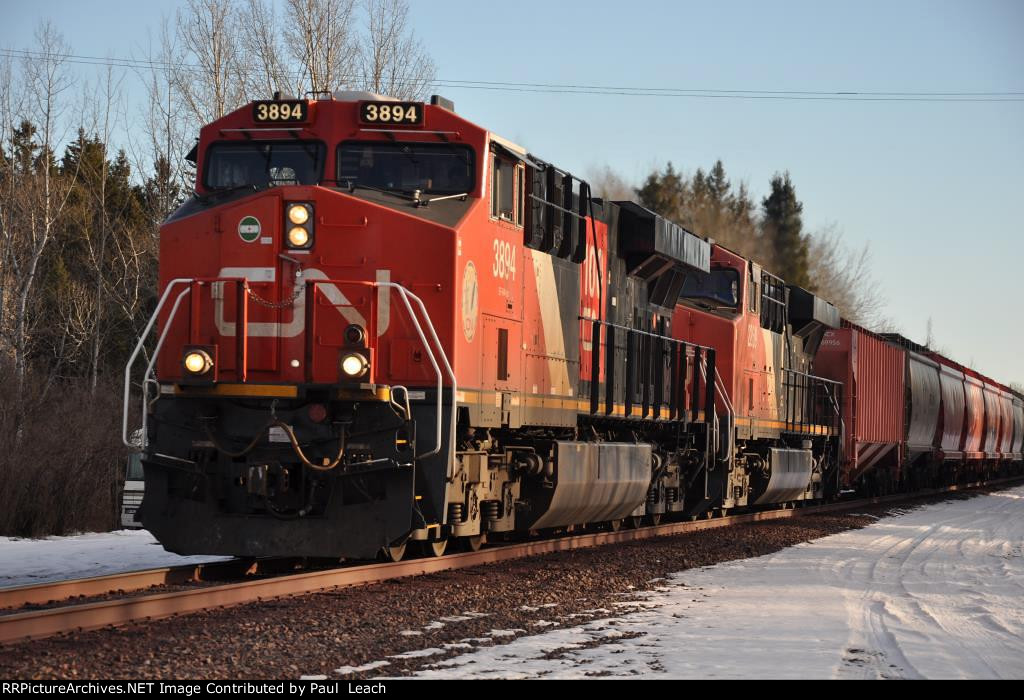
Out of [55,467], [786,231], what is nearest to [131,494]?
[55,467]

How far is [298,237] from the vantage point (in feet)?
34.5

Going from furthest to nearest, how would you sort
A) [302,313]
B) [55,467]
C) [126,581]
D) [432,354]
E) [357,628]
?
[55,467], [302,313], [432,354], [126,581], [357,628]

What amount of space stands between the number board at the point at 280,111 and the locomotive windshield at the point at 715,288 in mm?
10097

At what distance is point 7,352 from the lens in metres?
26.9

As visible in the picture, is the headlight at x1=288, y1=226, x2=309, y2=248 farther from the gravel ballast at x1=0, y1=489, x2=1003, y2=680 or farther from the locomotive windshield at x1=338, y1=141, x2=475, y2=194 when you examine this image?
the gravel ballast at x1=0, y1=489, x2=1003, y2=680

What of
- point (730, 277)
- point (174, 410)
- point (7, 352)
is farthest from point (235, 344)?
point (7, 352)

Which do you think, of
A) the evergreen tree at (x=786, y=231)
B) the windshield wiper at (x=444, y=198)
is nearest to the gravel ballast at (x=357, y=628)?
the windshield wiper at (x=444, y=198)

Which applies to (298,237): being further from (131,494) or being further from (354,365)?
(131,494)

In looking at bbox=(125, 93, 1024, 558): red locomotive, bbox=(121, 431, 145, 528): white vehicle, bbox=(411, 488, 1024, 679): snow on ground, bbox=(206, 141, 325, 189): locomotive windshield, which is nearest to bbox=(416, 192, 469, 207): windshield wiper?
bbox=(125, 93, 1024, 558): red locomotive

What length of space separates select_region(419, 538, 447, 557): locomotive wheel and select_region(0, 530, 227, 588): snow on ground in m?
2.28

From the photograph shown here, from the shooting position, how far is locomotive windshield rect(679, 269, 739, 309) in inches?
786

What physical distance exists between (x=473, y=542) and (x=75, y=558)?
14.2ft

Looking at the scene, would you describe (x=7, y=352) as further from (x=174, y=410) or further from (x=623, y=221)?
(x=174, y=410)
